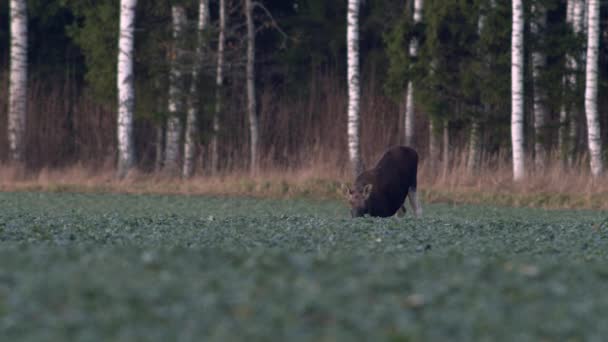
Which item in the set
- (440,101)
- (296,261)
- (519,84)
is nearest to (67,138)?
(440,101)

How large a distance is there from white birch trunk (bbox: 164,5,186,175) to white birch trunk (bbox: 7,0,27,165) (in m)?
3.32

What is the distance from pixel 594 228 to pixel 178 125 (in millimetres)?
17225

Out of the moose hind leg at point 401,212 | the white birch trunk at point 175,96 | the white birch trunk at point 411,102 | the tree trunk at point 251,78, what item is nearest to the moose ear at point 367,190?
the moose hind leg at point 401,212

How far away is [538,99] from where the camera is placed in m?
29.3

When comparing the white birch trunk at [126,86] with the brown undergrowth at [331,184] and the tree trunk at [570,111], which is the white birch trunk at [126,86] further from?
the tree trunk at [570,111]

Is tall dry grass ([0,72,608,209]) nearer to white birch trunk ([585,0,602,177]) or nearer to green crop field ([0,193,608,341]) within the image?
white birch trunk ([585,0,602,177])

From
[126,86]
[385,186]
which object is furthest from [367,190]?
[126,86]

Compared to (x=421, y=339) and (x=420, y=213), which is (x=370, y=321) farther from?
(x=420, y=213)

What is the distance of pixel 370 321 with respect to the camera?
6.77 m

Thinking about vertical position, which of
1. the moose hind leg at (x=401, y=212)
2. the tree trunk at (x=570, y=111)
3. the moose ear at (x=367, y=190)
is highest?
the tree trunk at (x=570, y=111)

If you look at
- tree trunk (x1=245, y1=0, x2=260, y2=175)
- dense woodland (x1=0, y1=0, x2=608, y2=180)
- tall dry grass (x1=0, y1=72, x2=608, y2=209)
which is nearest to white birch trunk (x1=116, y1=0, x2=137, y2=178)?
dense woodland (x1=0, y1=0, x2=608, y2=180)

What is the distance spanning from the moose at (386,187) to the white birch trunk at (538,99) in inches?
390

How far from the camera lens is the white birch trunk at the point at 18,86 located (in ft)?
95.4

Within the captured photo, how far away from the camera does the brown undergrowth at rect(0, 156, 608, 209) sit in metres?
23.4
